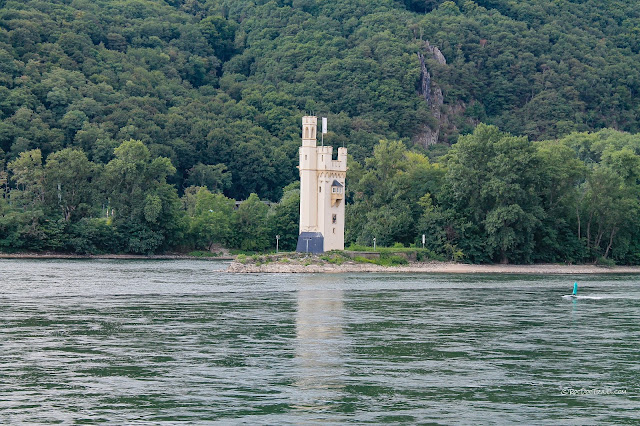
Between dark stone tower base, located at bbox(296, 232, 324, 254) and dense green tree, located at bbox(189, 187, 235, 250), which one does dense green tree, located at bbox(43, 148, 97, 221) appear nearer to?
dense green tree, located at bbox(189, 187, 235, 250)

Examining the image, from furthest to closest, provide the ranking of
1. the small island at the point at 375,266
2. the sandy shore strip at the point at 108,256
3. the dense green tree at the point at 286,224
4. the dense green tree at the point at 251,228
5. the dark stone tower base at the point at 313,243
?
1. the dense green tree at the point at 286,224
2. the dense green tree at the point at 251,228
3. the sandy shore strip at the point at 108,256
4. the dark stone tower base at the point at 313,243
5. the small island at the point at 375,266

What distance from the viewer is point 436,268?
108m

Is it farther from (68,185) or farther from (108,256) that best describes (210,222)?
(68,185)

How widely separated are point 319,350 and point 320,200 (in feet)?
206

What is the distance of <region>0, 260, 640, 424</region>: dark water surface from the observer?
3022cm

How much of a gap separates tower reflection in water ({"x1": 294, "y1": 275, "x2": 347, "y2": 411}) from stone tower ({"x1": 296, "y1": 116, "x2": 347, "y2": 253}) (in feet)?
109

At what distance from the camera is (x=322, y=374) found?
35.9 m

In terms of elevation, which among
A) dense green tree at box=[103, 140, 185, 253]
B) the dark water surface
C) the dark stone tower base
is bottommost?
the dark water surface

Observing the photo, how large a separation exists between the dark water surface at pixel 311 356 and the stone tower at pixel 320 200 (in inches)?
1255

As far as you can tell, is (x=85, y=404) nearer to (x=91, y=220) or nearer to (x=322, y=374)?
(x=322, y=374)

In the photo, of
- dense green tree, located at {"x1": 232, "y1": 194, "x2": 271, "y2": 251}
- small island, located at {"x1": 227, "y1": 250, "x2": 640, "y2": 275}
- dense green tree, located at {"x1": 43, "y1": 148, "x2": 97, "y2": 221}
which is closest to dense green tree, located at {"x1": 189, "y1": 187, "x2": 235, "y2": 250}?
dense green tree, located at {"x1": 232, "y1": 194, "x2": 271, "y2": 251}

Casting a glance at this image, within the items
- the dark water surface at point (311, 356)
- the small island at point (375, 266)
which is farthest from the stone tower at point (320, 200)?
the dark water surface at point (311, 356)

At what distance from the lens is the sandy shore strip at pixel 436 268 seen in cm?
9825

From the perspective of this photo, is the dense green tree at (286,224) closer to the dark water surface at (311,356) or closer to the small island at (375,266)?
the small island at (375,266)
